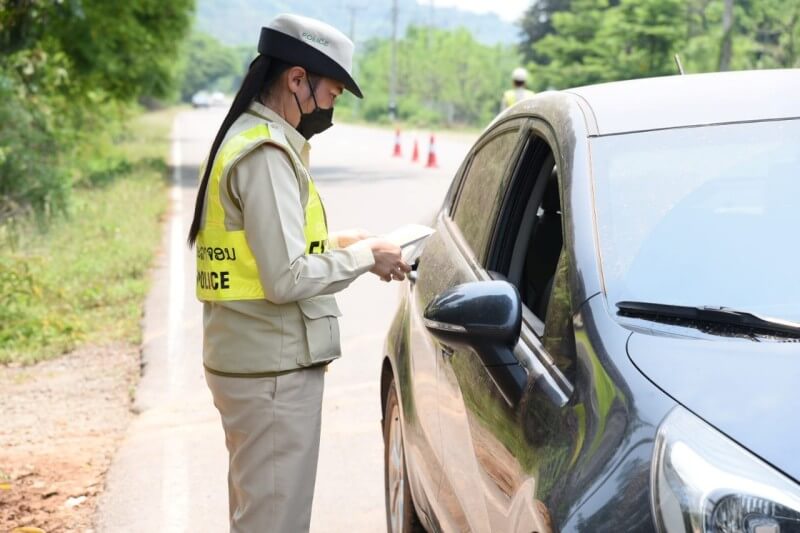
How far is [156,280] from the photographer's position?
11250mm

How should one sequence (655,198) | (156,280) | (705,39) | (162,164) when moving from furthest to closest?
(705,39), (162,164), (156,280), (655,198)

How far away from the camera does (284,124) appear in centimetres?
341

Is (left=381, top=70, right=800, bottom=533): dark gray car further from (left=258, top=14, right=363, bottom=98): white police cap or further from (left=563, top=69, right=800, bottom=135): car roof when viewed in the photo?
(left=258, top=14, right=363, bottom=98): white police cap

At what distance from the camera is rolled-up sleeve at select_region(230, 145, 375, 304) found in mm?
3219

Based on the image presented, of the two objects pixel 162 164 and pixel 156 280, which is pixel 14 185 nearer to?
pixel 156 280

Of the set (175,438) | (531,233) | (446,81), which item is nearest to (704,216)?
(531,233)

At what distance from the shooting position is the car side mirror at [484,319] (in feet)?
8.71

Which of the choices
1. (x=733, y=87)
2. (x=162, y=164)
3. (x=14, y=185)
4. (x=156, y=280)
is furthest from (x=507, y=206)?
(x=162, y=164)

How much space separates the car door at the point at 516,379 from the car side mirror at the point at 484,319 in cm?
5

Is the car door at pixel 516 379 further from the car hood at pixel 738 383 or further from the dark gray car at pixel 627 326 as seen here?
the car hood at pixel 738 383

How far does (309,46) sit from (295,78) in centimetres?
10

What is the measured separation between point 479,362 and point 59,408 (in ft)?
15.2

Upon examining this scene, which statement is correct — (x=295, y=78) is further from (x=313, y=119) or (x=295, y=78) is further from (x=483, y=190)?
(x=483, y=190)

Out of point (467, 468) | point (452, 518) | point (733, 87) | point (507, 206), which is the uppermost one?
point (733, 87)
